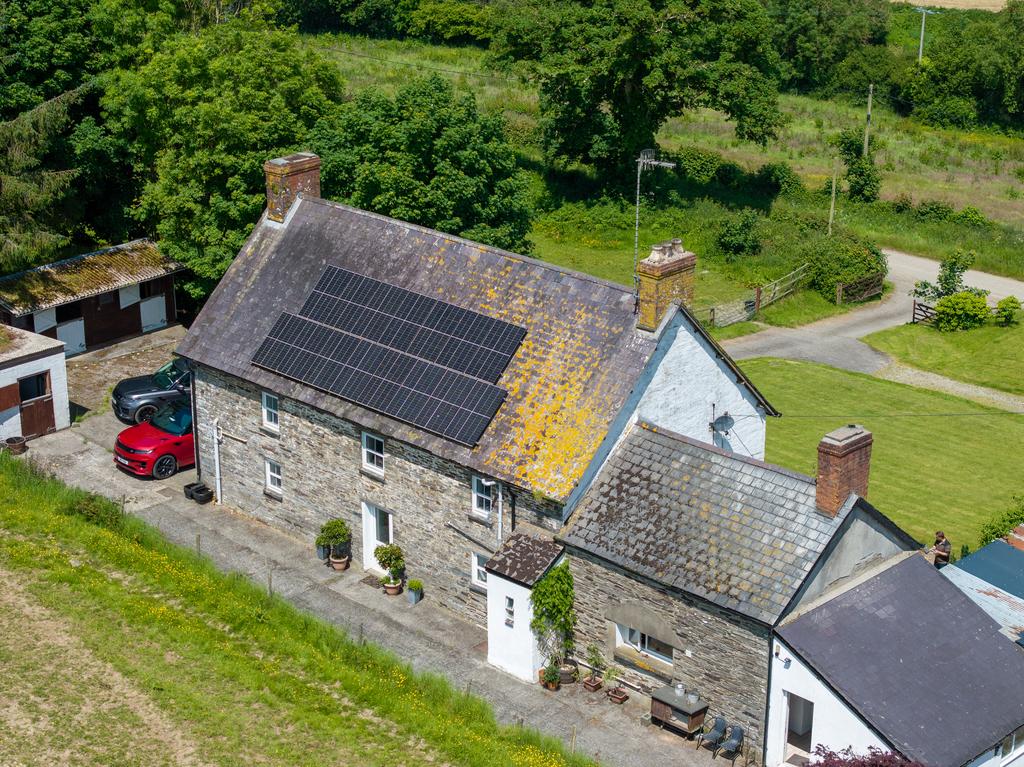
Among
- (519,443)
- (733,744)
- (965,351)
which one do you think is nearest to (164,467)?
(519,443)

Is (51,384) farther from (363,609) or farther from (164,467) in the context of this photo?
(363,609)

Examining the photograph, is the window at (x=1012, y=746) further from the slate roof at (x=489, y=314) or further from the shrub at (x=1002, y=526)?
the slate roof at (x=489, y=314)

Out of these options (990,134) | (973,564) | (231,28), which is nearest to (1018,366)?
(973,564)

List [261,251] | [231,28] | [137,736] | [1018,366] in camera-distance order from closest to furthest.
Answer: [137,736] → [261,251] → [231,28] → [1018,366]

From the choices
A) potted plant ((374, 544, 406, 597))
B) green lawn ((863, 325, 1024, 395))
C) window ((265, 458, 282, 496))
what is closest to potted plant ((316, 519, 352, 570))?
potted plant ((374, 544, 406, 597))

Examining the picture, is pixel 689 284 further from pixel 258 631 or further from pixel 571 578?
pixel 258 631

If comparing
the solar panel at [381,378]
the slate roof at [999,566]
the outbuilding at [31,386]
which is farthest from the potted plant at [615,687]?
the outbuilding at [31,386]
